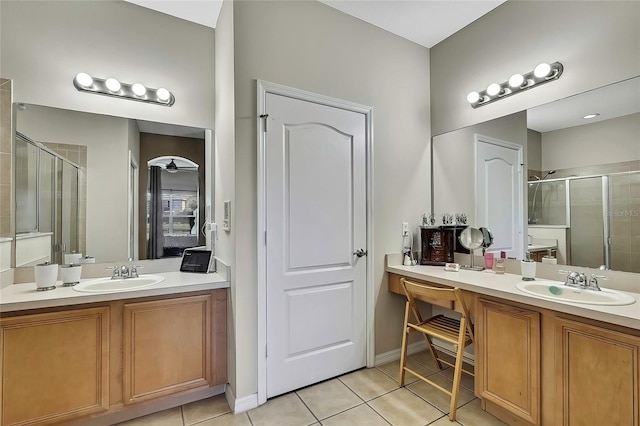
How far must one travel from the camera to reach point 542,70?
2.01 metres

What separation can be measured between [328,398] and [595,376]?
1488 mm

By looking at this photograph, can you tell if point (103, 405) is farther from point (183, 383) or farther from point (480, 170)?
point (480, 170)

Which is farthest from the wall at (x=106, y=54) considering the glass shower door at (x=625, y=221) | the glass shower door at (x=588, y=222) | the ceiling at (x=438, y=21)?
the glass shower door at (x=625, y=221)

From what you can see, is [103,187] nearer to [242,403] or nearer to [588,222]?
[242,403]

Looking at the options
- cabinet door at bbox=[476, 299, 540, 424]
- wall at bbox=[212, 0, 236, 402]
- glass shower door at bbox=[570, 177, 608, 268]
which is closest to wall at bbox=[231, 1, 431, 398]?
wall at bbox=[212, 0, 236, 402]

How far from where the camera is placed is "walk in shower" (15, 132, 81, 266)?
190cm

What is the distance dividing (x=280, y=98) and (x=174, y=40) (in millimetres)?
1029

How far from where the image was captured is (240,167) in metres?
1.95

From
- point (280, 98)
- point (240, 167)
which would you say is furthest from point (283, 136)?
point (240, 167)

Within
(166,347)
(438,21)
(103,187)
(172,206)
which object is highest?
(438,21)

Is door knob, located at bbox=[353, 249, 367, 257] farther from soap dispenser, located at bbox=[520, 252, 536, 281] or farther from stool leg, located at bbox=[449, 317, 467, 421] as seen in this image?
soap dispenser, located at bbox=[520, 252, 536, 281]

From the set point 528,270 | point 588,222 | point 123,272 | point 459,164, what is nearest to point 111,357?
point 123,272

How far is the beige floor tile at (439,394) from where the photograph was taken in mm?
1996

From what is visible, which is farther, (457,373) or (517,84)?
(517,84)
